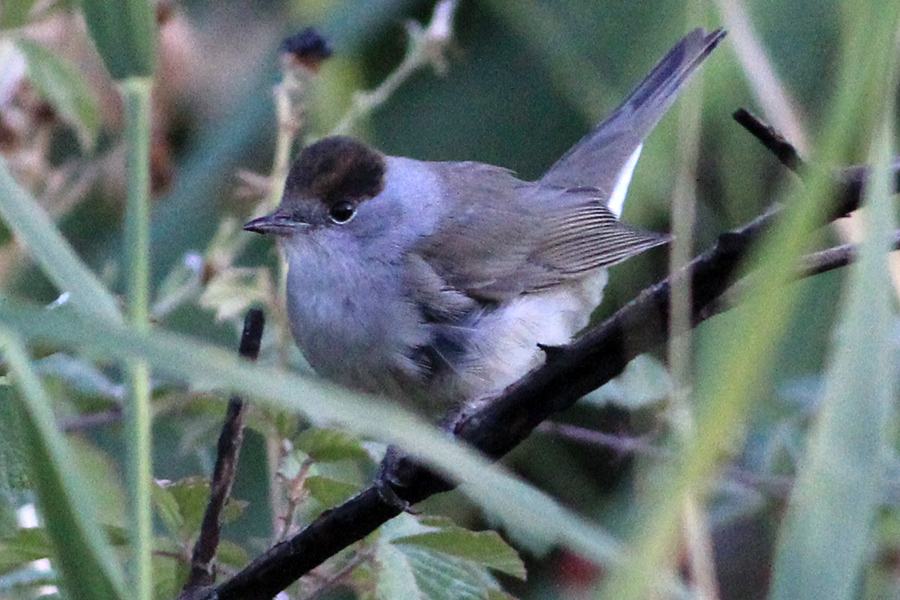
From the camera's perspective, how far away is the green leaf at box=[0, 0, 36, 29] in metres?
2.36

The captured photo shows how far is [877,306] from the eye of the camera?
1074 millimetres

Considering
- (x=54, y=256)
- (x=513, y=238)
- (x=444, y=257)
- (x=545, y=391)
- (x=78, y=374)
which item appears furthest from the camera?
(x=513, y=238)

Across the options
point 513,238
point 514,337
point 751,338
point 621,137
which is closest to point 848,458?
point 751,338

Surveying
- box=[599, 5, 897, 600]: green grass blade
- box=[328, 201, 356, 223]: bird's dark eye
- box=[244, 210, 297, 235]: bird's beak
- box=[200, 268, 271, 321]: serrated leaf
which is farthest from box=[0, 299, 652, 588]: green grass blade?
box=[328, 201, 356, 223]: bird's dark eye

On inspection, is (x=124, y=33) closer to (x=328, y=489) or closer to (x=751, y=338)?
(x=328, y=489)

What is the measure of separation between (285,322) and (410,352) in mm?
257

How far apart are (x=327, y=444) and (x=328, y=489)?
6 cm

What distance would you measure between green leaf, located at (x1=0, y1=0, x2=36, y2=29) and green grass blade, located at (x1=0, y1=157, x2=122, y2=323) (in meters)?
1.23

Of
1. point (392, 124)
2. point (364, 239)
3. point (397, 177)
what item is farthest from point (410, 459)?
point (392, 124)

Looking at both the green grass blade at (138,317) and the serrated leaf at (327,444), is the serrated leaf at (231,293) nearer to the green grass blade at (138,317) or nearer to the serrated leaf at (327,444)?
the serrated leaf at (327,444)

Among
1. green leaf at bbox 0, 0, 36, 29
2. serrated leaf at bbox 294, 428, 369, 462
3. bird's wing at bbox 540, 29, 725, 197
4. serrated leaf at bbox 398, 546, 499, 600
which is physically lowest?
serrated leaf at bbox 398, 546, 499, 600

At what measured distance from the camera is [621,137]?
3.34m

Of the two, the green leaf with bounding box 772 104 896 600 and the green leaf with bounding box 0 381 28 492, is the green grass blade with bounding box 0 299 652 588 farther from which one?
the green leaf with bounding box 0 381 28 492

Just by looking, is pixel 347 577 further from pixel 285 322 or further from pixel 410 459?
pixel 285 322
